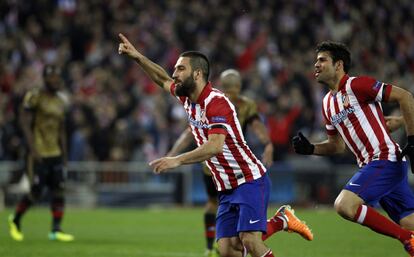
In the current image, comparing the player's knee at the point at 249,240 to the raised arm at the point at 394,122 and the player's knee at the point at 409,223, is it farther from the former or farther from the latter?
the raised arm at the point at 394,122

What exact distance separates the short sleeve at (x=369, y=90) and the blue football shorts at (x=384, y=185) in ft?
2.13

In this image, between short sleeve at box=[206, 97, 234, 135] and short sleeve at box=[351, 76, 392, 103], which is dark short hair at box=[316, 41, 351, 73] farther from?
short sleeve at box=[206, 97, 234, 135]

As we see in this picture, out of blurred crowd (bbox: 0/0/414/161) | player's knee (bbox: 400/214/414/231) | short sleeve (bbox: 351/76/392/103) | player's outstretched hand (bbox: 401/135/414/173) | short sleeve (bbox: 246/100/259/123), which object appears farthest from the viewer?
blurred crowd (bbox: 0/0/414/161)

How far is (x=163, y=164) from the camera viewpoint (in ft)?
24.9

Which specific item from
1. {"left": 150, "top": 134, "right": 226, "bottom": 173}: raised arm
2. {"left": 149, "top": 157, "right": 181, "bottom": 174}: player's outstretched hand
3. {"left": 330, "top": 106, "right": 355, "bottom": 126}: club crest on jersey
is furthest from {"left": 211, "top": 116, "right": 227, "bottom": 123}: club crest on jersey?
{"left": 330, "top": 106, "right": 355, "bottom": 126}: club crest on jersey

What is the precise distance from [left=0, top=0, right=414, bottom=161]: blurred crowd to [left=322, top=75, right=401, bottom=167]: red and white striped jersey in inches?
516

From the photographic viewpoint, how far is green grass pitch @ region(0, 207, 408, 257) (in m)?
12.2

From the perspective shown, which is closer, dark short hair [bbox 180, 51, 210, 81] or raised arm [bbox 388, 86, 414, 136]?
dark short hair [bbox 180, 51, 210, 81]

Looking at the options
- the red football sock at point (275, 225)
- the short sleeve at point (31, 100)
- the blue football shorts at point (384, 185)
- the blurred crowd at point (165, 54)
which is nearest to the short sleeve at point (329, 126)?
the blue football shorts at point (384, 185)

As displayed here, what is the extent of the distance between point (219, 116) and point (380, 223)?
2090 millimetres

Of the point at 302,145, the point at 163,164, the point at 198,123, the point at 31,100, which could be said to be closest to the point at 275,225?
the point at 302,145

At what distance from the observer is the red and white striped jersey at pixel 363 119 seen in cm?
918

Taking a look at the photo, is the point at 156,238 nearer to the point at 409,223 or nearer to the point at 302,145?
the point at 302,145

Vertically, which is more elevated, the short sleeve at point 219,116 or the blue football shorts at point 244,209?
the short sleeve at point 219,116
